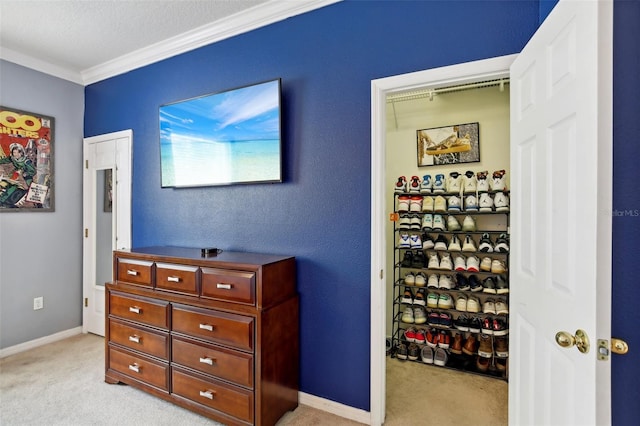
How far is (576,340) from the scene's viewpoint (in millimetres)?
972

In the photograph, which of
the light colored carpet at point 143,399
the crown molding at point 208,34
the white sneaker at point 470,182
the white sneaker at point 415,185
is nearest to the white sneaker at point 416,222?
the white sneaker at point 415,185

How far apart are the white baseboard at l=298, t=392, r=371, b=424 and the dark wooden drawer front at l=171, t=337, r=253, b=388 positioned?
0.54 m

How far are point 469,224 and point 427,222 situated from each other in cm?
35

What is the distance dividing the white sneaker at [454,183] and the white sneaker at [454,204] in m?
0.05

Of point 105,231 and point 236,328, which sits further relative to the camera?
point 105,231

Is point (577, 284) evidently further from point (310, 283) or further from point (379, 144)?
point (310, 283)

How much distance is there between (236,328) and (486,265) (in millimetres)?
2092

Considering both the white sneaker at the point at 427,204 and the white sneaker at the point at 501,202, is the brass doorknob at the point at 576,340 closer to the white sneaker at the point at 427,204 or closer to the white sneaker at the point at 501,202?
the white sneaker at the point at 501,202

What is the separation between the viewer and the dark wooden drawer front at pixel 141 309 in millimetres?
2061

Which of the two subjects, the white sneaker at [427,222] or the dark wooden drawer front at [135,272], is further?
the white sneaker at [427,222]

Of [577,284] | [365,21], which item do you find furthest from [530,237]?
[365,21]

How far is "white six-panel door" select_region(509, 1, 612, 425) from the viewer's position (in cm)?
89

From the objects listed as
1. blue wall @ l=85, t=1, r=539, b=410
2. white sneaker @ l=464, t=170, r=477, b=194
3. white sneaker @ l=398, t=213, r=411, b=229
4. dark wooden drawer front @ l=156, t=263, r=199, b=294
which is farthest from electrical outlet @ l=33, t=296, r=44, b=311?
white sneaker @ l=464, t=170, r=477, b=194

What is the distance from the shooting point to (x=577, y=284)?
99cm
